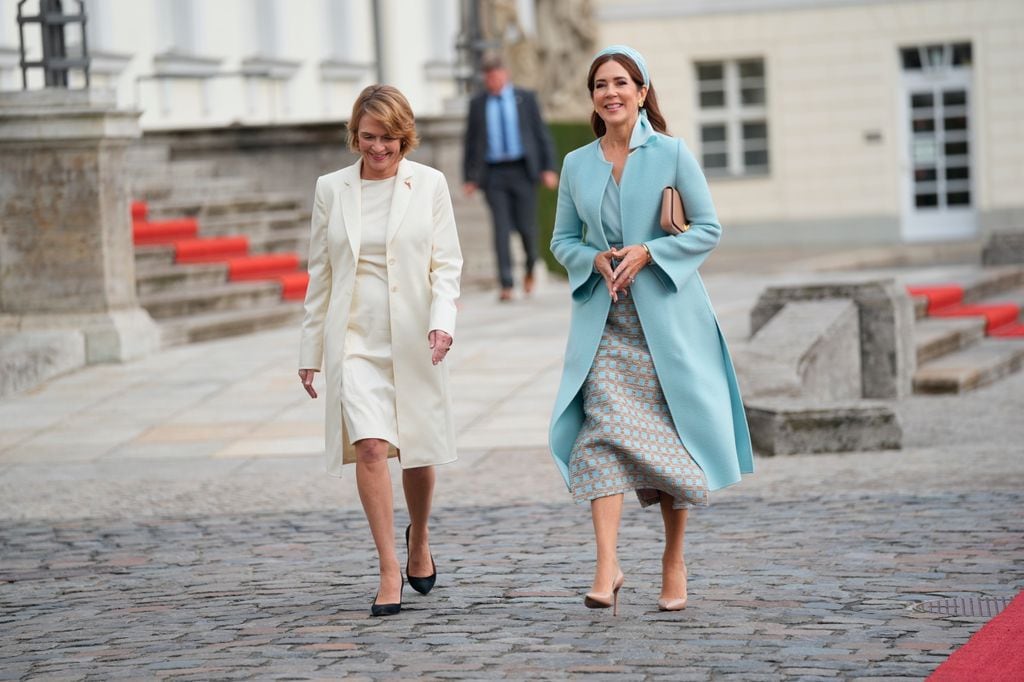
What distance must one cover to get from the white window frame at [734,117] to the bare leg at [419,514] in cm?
2862

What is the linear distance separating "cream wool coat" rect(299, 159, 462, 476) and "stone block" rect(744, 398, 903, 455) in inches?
146

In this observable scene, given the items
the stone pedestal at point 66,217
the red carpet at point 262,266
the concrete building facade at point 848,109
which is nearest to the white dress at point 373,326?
the stone pedestal at point 66,217

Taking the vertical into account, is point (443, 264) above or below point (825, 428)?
above

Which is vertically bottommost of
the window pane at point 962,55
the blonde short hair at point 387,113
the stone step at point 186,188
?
the stone step at point 186,188

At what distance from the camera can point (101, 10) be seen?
770 inches

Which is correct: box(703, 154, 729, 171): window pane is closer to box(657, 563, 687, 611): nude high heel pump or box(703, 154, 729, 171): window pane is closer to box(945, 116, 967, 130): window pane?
box(945, 116, 967, 130): window pane

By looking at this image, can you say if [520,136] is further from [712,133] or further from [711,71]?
[711,71]

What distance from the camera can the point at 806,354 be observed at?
36.8 ft

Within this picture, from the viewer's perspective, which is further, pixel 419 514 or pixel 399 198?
pixel 419 514

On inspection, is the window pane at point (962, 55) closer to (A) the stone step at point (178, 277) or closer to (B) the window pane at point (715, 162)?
(B) the window pane at point (715, 162)

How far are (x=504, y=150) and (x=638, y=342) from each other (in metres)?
10.8

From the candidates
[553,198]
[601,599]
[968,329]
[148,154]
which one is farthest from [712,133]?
[601,599]

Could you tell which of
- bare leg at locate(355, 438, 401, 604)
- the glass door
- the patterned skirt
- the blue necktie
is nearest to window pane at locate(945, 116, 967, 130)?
the glass door

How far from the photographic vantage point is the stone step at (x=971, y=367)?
12984mm
